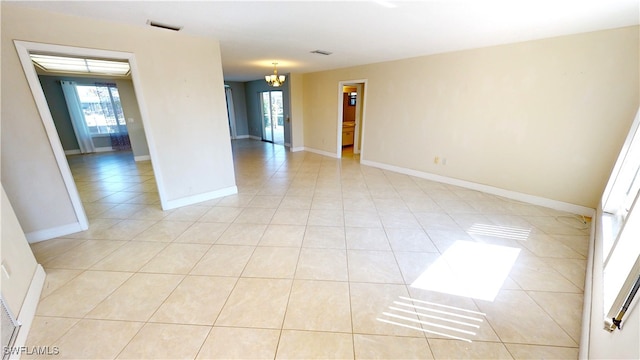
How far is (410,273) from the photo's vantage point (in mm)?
2094

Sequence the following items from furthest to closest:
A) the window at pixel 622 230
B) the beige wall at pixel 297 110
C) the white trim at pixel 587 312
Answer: the beige wall at pixel 297 110 → the white trim at pixel 587 312 → the window at pixel 622 230

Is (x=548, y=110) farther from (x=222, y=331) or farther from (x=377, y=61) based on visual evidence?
(x=222, y=331)

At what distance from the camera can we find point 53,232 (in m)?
→ 2.66

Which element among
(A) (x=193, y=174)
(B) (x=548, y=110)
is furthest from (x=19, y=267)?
(B) (x=548, y=110)

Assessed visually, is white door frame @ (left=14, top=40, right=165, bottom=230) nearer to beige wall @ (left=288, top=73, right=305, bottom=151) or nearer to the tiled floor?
the tiled floor

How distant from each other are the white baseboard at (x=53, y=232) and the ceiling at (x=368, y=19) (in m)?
2.22

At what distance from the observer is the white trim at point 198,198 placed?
3.37 meters

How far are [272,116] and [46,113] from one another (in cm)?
693

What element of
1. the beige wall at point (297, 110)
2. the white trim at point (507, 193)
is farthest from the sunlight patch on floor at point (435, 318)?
the beige wall at point (297, 110)

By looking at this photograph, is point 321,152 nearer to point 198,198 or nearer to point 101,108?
point 198,198

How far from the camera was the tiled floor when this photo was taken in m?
1.48

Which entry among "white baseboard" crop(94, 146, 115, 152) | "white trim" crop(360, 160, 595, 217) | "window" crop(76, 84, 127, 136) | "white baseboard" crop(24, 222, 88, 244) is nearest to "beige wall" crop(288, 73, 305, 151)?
"white trim" crop(360, 160, 595, 217)

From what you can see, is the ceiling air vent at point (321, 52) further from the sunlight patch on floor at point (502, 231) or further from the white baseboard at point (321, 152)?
the sunlight patch on floor at point (502, 231)

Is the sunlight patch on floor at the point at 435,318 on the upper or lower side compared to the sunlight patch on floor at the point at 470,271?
lower
